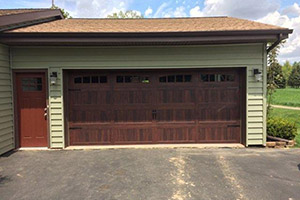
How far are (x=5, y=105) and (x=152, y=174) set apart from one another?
13.0 feet

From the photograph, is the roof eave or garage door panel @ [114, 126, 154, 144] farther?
garage door panel @ [114, 126, 154, 144]

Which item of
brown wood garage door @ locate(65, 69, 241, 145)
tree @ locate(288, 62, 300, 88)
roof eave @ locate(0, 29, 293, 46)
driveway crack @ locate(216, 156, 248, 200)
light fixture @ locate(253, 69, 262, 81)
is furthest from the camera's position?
tree @ locate(288, 62, 300, 88)

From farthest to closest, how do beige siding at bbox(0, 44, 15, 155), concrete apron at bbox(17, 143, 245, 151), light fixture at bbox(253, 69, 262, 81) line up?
concrete apron at bbox(17, 143, 245, 151) < light fixture at bbox(253, 69, 262, 81) < beige siding at bbox(0, 44, 15, 155)

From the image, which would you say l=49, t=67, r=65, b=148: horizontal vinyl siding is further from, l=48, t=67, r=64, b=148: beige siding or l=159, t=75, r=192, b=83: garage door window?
l=159, t=75, r=192, b=83: garage door window

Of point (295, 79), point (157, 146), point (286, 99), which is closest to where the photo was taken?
point (157, 146)

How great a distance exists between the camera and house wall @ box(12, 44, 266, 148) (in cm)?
520

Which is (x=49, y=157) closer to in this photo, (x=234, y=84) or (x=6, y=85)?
(x=6, y=85)

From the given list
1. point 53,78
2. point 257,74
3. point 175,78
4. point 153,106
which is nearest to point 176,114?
point 153,106

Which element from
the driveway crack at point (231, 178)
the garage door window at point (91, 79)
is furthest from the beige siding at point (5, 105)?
the driveway crack at point (231, 178)

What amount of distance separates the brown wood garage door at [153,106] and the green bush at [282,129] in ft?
3.34

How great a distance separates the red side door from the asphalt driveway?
478mm

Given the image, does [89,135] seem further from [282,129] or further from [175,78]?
[282,129]

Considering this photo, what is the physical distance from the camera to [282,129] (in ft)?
18.3

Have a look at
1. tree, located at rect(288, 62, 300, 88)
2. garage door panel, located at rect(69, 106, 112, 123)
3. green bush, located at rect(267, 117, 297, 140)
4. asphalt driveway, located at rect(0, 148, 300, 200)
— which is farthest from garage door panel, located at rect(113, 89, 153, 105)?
tree, located at rect(288, 62, 300, 88)
